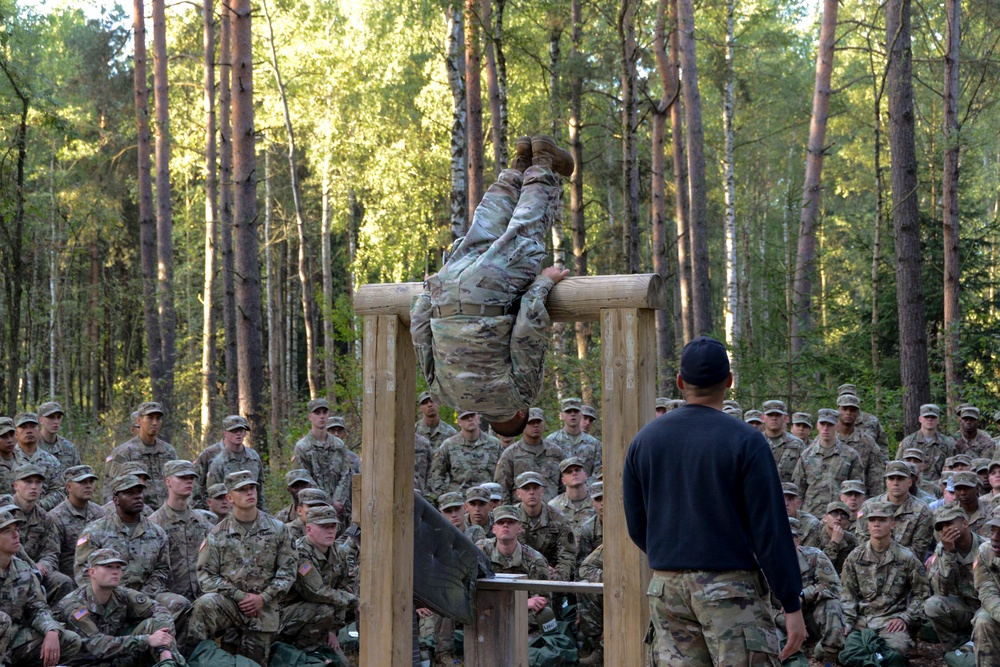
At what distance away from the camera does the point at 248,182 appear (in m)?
13.7

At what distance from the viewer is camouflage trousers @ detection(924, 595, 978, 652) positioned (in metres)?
8.39

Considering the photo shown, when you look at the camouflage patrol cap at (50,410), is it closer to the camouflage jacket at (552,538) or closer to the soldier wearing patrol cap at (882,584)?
the camouflage jacket at (552,538)

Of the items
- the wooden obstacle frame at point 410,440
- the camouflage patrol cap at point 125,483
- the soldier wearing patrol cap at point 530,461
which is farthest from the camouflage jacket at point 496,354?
the soldier wearing patrol cap at point 530,461

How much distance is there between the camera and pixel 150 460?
10516 millimetres

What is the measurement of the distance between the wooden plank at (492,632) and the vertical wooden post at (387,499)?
42.4 inches

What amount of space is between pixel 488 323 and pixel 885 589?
5.39 metres

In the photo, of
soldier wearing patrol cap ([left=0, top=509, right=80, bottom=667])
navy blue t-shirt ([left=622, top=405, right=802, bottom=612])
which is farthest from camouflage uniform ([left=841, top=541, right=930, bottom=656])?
soldier wearing patrol cap ([left=0, top=509, right=80, bottom=667])

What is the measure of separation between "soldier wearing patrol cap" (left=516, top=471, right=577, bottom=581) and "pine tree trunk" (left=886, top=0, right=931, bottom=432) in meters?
6.43

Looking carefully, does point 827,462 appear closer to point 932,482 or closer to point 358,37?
point 932,482

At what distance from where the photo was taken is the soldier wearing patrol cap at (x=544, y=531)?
9.12m

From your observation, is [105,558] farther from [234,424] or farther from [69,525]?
[234,424]

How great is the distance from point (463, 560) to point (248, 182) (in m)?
8.62

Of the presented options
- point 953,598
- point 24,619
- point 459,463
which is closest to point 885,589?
point 953,598

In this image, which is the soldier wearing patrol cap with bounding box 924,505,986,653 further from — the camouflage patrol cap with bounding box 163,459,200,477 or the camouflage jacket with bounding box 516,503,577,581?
the camouflage patrol cap with bounding box 163,459,200,477
